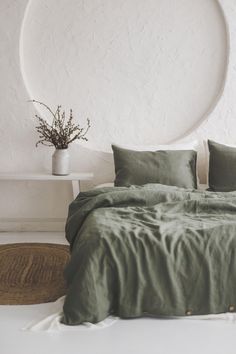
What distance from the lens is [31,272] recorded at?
9.56 feet

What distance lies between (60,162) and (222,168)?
1.31 m

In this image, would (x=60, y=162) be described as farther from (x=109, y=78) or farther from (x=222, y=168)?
(x=222, y=168)

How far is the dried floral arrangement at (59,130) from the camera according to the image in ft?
12.0

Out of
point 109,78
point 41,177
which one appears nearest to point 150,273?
point 41,177

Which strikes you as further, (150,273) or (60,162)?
(60,162)

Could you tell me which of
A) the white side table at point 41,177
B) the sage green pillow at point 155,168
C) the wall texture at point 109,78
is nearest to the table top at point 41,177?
the white side table at point 41,177

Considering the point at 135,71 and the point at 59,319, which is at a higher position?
the point at 135,71

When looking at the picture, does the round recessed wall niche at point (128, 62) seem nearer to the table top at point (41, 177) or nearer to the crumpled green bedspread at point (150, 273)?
the table top at point (41, 177)

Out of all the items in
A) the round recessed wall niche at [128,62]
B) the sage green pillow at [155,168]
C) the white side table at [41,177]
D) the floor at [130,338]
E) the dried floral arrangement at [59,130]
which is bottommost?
the floor at [130,338]

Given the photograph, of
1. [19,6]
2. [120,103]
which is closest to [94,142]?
[120,103]

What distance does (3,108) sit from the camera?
12.4 ft

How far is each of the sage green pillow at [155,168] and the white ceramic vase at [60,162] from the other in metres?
0.43

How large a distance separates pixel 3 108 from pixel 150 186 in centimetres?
157

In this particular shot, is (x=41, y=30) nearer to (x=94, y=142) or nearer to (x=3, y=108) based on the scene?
(x=3, y=108)
